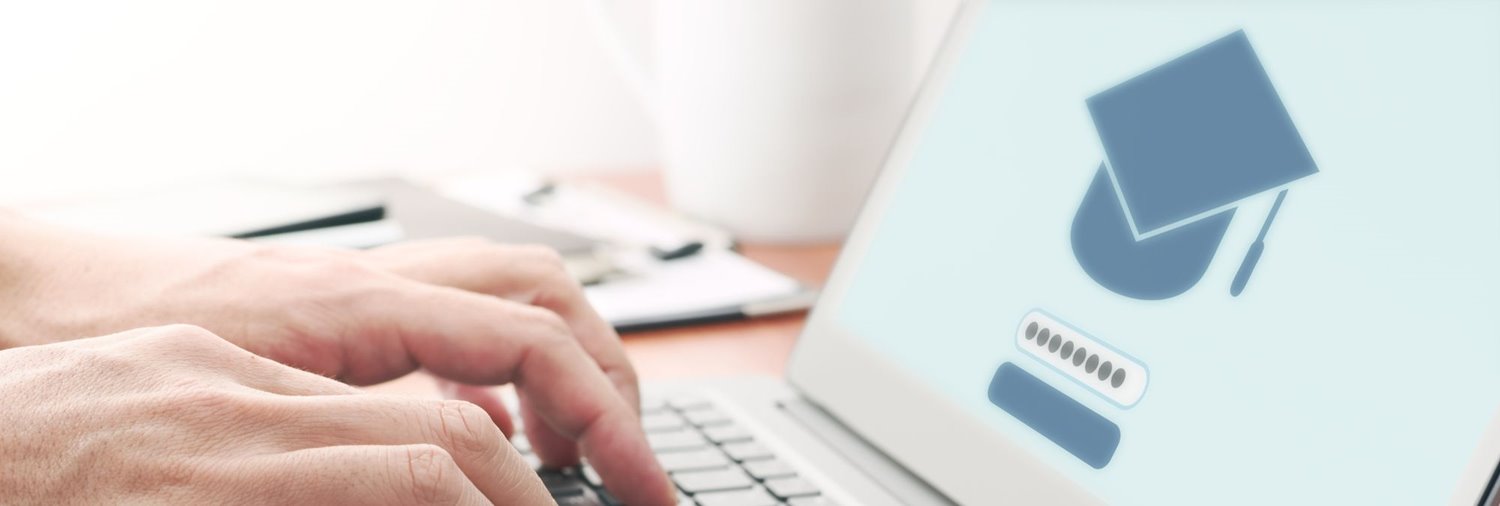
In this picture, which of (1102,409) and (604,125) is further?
(604,125)

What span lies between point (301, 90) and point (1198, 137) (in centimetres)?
112

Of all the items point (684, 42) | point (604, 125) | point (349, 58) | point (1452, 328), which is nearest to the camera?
point (1452, 328)

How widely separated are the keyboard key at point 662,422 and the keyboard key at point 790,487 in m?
0.09

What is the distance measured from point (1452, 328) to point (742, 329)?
17.6 inches

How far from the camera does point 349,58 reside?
4.43ft

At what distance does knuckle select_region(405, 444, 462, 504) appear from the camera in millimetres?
354

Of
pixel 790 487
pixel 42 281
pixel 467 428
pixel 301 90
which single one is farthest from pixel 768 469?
pixel 301 90

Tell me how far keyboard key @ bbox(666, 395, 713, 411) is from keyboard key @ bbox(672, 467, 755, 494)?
A: 0.26 ft

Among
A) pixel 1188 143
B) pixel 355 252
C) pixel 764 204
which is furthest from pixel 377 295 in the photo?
pixel 764 204

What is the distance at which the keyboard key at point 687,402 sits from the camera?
571mm

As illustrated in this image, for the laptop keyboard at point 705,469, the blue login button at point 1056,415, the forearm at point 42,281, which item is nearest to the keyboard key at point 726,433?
the laptop keyboard at point 705,469

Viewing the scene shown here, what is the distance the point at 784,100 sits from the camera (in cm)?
90

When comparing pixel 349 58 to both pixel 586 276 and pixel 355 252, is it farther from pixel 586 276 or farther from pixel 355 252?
pixel 355 252

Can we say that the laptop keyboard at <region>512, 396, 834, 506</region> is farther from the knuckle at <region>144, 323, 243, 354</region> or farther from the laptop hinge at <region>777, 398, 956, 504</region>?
the knuckle at <region>144, 323, 243, 354</region>
